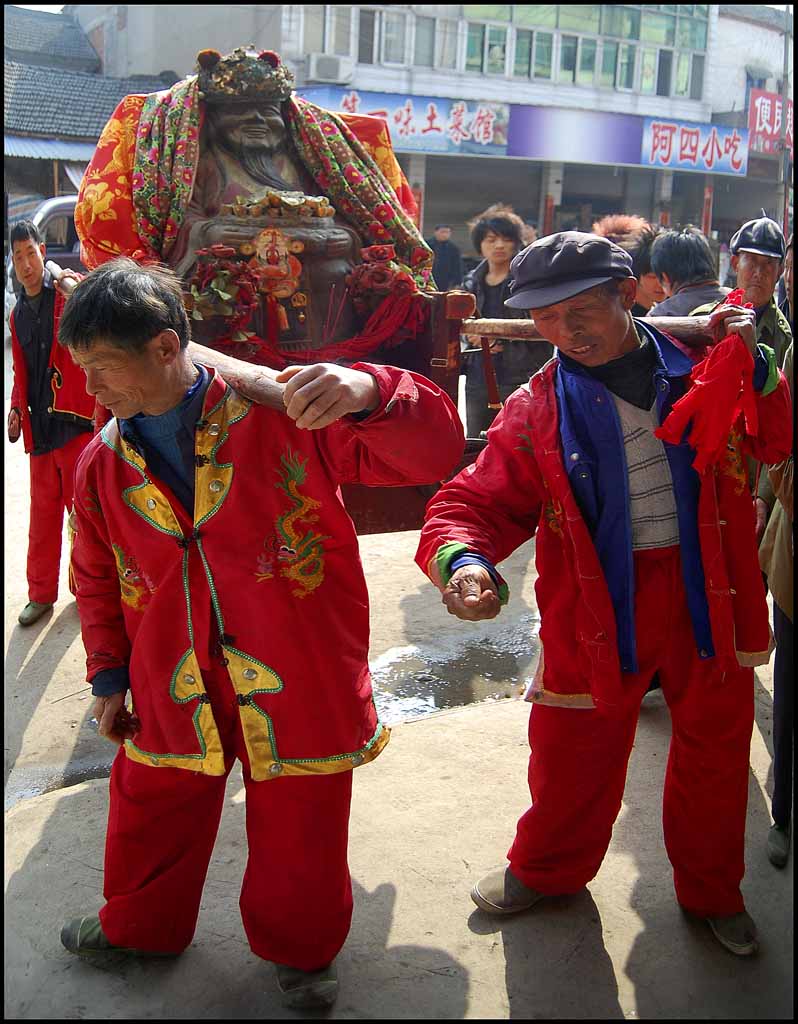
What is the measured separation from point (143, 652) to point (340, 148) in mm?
2716

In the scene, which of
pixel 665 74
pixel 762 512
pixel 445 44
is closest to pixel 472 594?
pixel 762 512

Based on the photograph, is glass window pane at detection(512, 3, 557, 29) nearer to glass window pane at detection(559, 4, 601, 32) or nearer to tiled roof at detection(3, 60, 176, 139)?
glass window pane at detection(559, 4, 601, 32)

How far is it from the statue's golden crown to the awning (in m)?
12.9

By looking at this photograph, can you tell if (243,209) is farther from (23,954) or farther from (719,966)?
(719,966)

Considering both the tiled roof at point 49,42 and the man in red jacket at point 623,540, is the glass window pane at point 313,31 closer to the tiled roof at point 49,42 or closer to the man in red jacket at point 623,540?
the tiled roof at point 49,42

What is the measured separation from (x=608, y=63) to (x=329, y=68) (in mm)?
6632

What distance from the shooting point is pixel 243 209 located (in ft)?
12.4

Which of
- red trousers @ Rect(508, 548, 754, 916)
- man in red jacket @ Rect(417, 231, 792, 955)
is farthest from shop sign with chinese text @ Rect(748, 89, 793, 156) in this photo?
red trousers @ Rect(508, 548, 754, 916)

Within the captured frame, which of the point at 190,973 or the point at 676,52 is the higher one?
the point at 676,52

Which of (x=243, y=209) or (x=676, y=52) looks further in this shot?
(x=676, y=52)

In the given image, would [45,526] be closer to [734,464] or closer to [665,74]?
[734,464]

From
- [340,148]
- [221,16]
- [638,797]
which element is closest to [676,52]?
[221,16]

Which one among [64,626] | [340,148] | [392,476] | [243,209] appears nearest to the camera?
[392,476]

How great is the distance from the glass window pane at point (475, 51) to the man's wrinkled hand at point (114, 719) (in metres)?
17.7
